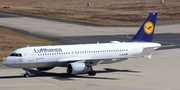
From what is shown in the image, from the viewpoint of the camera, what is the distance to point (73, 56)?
5194cm

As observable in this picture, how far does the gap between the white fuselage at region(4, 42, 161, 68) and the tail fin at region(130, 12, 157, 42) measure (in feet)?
4.66

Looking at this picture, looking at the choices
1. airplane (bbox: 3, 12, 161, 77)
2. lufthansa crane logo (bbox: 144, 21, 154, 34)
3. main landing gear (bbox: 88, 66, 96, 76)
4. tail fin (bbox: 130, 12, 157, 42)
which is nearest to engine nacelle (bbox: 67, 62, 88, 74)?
airplane (bbox: 3, 12, 161, 77)

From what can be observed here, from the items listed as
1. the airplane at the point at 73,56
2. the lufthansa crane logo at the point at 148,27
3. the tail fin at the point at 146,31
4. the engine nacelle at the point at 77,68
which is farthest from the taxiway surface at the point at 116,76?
the lufthansa crane logo at the point at 148,27

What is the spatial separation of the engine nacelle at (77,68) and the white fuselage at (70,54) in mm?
763

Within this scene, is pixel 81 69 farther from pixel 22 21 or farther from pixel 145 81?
pixel 22 21

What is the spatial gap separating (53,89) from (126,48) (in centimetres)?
1335

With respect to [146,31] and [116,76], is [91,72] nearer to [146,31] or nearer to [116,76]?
[116,76]

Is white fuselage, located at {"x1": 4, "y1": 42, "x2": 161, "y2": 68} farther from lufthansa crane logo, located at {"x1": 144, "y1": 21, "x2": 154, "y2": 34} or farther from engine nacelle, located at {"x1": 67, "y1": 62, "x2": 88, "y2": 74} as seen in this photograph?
lufthansa crane logo, located at {"x1": 144, "y1": 21, "x2": 154, "y2": 34}

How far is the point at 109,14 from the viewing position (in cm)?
13262

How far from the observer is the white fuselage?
164 feet

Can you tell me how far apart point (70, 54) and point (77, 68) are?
2477 mm

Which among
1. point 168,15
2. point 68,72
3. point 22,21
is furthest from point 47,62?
point 168,15

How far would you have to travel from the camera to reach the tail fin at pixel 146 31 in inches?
2258

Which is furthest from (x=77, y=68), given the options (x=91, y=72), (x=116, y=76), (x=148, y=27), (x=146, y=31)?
(x=148, y=27)
